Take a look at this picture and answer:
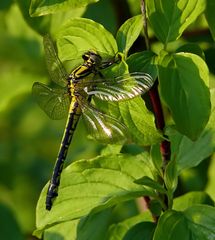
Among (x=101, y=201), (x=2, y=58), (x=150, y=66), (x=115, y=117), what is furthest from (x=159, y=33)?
(x=2, y=58)

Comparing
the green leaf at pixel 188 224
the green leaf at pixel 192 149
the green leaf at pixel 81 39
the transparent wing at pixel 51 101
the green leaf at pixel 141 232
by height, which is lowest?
the green leaf at pixel 141 232

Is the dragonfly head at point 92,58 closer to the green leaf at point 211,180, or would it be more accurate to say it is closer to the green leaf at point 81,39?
the green leaf at point 81,39

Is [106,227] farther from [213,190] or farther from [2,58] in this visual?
[2,58]

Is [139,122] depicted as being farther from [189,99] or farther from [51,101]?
[51,101]

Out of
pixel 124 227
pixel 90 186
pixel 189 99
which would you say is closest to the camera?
pixel 189 99

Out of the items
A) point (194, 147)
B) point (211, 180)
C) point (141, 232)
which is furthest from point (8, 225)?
Result: point (194, 147)

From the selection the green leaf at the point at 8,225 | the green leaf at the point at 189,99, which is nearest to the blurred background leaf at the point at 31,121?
the green leaf at the point at 8,225
